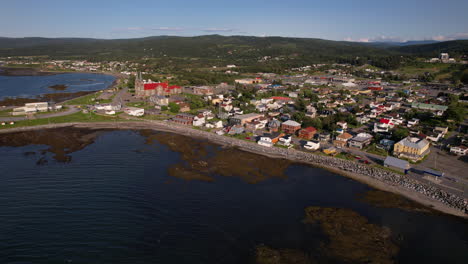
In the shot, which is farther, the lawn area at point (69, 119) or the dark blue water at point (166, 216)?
the lawn area at point (69, 119)

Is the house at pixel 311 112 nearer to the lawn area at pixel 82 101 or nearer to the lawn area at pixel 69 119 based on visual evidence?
the lawn area at pixel 69 119

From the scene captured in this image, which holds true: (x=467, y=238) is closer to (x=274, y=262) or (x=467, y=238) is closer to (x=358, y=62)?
(x=274, y=262)

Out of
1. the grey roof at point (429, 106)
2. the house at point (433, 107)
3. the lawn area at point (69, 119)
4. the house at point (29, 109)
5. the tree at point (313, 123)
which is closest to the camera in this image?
the tree at point (313, 123)

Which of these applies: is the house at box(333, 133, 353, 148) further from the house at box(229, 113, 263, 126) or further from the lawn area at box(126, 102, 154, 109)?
the lawn area at box(126, 102, 154, 109)

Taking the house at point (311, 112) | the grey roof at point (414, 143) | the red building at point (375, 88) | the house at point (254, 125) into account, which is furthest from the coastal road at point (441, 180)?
the red building at point (375, 88)

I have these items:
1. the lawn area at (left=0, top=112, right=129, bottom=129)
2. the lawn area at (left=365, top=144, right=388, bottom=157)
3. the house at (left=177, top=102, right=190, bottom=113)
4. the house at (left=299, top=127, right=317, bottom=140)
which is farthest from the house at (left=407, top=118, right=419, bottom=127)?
the lawn area at (left=0, top=112, right=129, bottom=129)
